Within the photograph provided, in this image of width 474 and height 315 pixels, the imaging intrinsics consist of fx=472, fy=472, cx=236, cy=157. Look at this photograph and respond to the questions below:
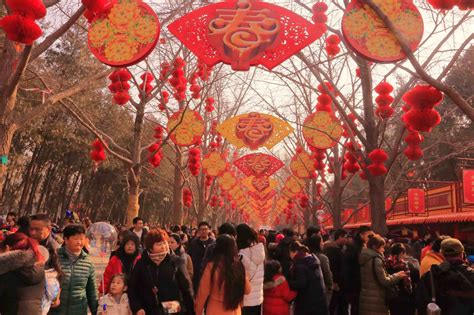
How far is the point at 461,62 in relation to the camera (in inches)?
838

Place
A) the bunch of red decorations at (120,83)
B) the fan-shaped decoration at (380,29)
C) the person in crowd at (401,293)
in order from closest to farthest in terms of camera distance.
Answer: the fan-shaped decoration at (380,29) < the person in crowd at (401,293) < the bunch of red decorations at (120,83)

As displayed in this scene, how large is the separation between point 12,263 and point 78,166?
1033 inches

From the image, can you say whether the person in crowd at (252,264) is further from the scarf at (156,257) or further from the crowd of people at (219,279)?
the scarf at (156,257)

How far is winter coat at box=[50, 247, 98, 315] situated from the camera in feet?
14.6

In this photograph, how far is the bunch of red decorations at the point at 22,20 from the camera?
4.81 metres

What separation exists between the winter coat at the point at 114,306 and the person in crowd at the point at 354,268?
9.26 feet

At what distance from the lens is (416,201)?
19094mm

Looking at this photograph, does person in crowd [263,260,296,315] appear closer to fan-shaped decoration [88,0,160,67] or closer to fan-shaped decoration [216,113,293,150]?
fan-shaped decoration [88,0,160,67]

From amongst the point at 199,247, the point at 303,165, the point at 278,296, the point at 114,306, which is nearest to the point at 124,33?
the point at 199,247

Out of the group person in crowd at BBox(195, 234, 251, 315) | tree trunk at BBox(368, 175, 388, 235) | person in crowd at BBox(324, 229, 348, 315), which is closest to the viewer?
person in crowd at BBox(195, 234, 251, 315)

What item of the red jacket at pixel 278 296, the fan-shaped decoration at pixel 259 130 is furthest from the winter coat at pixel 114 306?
the fan-shaped decoration at pixel 259 130

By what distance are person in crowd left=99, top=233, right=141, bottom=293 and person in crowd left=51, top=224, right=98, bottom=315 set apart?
1.69 ft

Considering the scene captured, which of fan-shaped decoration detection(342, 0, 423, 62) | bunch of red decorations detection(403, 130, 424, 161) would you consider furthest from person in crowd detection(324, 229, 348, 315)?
fan-shaped decoration detection(342, 0, 423, 62)

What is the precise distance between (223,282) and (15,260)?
163cm
